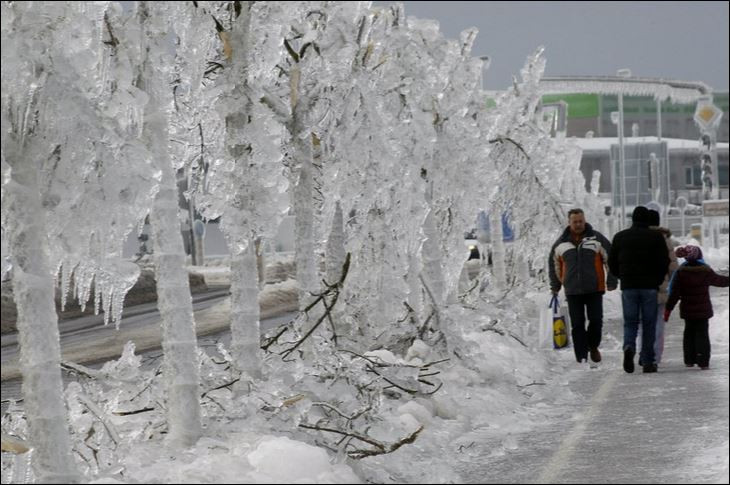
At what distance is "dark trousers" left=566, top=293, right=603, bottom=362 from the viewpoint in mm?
14266

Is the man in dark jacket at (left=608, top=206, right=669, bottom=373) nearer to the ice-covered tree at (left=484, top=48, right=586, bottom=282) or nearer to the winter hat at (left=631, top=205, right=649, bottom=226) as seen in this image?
the winter hat at (left=631, top=205, right=649, bottom=226)

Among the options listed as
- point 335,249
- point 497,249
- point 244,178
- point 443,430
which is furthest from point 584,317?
point 497,249

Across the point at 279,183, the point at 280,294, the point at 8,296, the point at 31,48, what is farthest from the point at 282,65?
the point at 280,294

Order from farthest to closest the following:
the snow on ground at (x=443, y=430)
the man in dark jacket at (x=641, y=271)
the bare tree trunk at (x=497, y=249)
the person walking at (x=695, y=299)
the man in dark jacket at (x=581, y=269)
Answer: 1. the bare tree trunk at (x=497, y=249)
2. the man in dark jacket at (x=581, y=269)
3. the person walking at (x=695, y=299)
4. the man in dark jacket at (x=641, y=271)
5. the snow on ground at (x=443, y=430)

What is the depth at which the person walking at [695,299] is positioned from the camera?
14.0 metres

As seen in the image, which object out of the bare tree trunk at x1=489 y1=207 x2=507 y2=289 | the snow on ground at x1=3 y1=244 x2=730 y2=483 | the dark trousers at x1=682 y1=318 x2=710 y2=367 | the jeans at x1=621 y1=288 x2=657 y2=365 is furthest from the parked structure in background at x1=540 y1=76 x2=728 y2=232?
the jeans at x1=621 y1=288 x2=657 y2=365

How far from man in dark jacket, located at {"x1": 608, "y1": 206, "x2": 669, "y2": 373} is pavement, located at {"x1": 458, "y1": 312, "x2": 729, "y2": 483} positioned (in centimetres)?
57

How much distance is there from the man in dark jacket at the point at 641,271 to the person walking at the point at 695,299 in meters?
0.54

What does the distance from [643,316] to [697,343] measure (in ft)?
3.01

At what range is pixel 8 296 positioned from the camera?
30.5 metres

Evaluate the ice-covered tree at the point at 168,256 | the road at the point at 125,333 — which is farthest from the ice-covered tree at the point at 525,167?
the ice-covered tree at the point at 168,256

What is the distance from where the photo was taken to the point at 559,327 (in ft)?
51.3

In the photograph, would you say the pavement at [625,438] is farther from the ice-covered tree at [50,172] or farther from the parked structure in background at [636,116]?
the parked structure in background at [636,116]

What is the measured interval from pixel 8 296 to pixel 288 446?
24.9 metres
